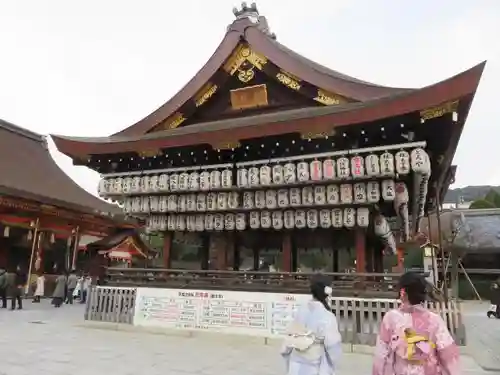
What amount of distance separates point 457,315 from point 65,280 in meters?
15.3

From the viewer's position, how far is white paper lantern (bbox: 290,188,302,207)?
10.0 meters

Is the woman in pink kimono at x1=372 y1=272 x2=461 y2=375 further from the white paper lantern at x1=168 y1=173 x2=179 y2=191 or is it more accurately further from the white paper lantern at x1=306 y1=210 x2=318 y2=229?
the white paper lantern at x1=168 y1=173 x2=179 y2=191

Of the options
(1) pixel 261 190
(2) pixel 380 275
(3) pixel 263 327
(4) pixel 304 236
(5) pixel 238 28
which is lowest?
(3) pixel 263 327

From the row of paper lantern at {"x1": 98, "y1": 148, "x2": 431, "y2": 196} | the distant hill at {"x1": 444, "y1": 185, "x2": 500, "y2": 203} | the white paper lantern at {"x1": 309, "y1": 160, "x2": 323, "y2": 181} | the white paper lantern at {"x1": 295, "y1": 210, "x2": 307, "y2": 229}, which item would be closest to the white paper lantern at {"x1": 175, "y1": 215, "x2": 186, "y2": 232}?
the row of paper lantern at {"x1": 98, "y1": 148, "x2": 431, "y2": 196}

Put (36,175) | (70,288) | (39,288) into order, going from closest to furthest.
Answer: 1. (39,288)
2. (70,288)
3. (36,175)

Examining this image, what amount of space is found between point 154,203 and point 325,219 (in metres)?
4.74

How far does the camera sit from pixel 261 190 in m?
10.5

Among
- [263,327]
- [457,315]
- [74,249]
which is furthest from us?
[74,249]

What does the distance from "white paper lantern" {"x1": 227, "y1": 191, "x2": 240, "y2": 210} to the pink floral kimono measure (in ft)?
25.4

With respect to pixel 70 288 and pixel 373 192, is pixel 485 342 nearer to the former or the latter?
pixel 373 192

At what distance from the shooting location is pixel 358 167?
927 centimetres

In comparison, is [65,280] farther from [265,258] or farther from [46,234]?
[265,258]

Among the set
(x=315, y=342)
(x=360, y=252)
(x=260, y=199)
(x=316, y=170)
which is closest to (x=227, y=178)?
(x=260, y=199)

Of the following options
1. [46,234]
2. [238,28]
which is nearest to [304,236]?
[238,28]
